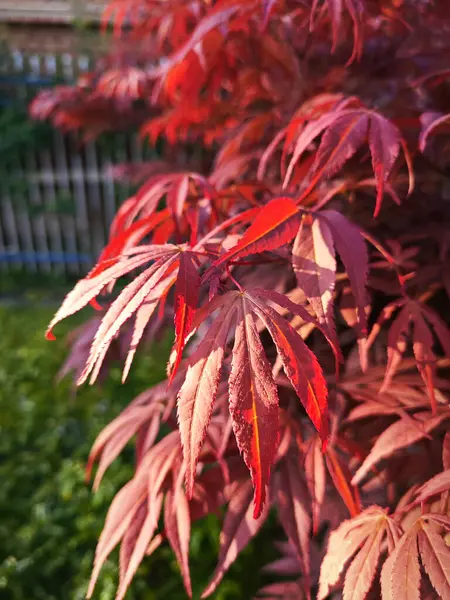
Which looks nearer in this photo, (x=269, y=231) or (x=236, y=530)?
(x=269, y=231)

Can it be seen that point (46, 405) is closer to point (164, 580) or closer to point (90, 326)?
point (164, 580)

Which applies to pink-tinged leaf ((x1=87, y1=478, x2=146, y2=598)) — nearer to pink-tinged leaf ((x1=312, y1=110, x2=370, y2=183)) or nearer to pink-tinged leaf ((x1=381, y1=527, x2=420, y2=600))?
pink-tinged leaf ((x1=381, y1=527, x2=420, y2=600))

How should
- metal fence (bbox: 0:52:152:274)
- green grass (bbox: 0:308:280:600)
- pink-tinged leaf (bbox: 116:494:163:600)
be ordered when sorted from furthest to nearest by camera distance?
metal fence (bbox: 0:52:152:274) < green grass (bbox: 0:308:280:600) < pink-tinged leaf (bbox: 116:494:163:600)

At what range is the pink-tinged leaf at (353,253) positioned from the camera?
56cm

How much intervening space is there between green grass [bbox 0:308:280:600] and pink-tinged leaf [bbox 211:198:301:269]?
1.07 metres

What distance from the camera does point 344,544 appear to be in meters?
0.61

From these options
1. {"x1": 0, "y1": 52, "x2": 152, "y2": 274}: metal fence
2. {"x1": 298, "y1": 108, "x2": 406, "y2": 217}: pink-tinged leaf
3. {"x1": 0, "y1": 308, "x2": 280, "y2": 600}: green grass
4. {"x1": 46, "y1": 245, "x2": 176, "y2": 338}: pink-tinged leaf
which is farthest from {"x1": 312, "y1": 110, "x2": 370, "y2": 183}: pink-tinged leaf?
{"x1": 0, "y1": 52, "x2": 152, "y2": 274}: metal fence

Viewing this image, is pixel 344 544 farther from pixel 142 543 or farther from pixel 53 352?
pixel 53 352

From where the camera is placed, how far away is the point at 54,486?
70.5 inches

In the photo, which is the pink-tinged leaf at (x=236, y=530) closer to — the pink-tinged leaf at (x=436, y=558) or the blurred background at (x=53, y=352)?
the pink-tinged leaf at (x=436, y=558)

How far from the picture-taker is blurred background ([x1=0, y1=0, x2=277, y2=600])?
1492 mm

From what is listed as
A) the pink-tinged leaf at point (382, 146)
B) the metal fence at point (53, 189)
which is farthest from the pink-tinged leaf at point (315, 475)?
the metal fence at point (53, 189)

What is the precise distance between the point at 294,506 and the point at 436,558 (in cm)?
29

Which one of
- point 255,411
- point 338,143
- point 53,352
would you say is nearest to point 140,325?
point 255,411
